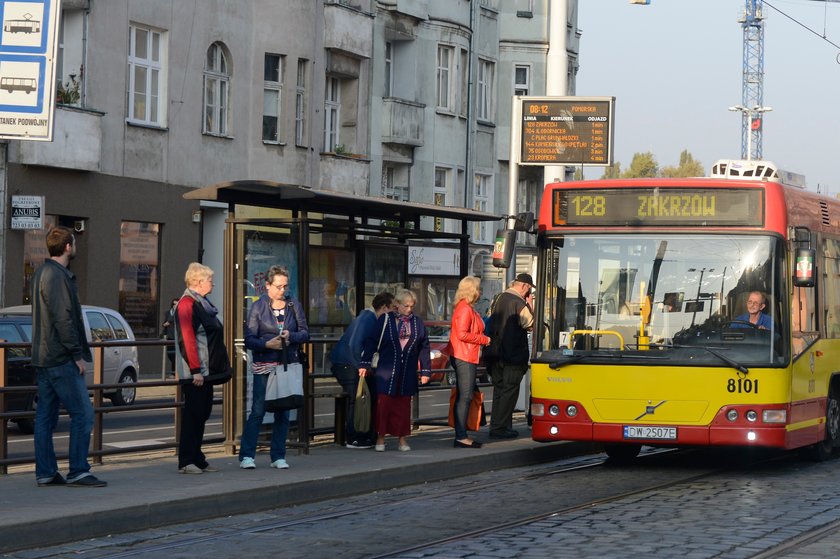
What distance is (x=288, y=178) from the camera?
37.8 m

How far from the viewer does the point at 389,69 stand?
45.3 metres

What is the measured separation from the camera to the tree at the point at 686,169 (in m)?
128

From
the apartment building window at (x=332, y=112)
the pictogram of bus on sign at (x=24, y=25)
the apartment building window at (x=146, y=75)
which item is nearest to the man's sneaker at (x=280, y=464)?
the pictogram of bus on sign at (x=24, y=25)

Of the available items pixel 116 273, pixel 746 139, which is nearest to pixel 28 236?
pixel 116 273

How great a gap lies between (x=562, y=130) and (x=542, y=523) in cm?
1015

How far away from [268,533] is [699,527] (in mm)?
3068

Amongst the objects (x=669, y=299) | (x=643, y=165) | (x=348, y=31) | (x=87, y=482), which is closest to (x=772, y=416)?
(x=669, y=299)

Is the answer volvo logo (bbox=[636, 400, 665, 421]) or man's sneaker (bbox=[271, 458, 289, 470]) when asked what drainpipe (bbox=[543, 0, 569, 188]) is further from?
man's sneaker (bbox=[271, 458, 289, 470])

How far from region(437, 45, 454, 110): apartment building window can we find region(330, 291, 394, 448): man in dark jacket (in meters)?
31.3

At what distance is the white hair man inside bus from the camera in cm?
1485

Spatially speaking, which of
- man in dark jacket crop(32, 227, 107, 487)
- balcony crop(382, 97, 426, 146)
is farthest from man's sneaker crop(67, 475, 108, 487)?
balcony crop(382, 97, 426, 146)

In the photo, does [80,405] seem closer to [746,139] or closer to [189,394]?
[189,394]

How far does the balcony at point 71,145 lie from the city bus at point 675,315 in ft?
53.3

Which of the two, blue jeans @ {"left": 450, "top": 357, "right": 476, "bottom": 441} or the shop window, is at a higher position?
the shop window
